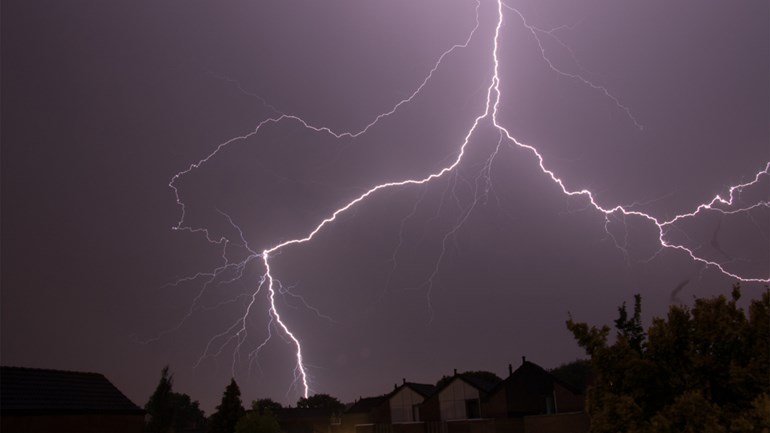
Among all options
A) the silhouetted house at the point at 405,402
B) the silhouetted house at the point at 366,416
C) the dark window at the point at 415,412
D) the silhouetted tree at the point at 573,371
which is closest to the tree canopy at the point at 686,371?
the silhouetted house at the point at 366,416

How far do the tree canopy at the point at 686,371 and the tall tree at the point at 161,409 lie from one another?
32.1 meters

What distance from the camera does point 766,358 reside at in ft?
25.7

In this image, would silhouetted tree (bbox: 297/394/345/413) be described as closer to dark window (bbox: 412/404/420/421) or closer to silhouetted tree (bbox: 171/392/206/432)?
silhouetted tree (bbox: 171/392/206/432)

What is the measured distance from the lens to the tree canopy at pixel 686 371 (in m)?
7.74

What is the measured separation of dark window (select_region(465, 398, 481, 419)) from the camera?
95.8 ft

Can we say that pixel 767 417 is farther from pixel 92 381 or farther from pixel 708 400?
pixel 92 381

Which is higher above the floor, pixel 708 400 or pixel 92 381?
pixel 92 381

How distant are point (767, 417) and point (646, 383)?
6.17ft

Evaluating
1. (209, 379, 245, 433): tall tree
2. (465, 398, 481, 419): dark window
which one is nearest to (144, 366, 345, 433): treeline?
(209, 379, 245, 433): tall tree

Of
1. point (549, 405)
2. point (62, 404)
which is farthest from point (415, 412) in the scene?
point (62, 404)

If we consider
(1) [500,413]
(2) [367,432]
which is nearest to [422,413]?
(2) [367,432]

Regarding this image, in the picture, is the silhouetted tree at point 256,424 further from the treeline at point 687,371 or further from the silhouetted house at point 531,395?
the treeline at point 687,371

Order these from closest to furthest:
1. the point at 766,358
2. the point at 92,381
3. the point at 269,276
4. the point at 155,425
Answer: the point at 766,358 < the point at 92,381 < the point at 269,276 < the point at 155,425

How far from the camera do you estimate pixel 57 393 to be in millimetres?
18734
